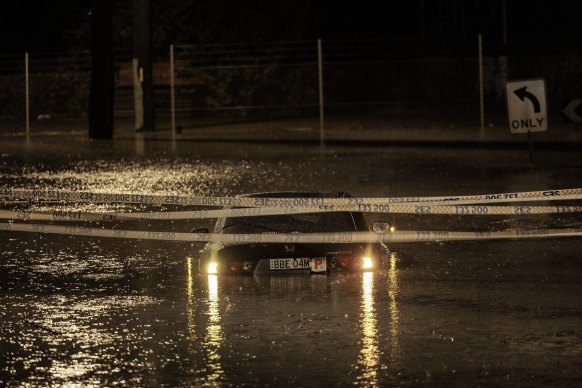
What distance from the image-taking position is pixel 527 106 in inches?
1014

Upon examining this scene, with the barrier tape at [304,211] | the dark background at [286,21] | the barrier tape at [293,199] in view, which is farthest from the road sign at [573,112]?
the dark background at [286,21]

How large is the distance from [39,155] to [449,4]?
1401 inches

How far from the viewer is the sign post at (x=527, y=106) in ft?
83.0

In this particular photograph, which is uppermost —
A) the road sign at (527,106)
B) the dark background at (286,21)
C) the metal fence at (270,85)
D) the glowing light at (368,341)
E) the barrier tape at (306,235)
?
the dark background at (286,21)

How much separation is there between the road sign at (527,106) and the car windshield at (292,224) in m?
11.7

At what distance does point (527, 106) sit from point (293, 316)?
14937 millimetres

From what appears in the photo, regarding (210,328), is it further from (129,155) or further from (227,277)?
(129,155)

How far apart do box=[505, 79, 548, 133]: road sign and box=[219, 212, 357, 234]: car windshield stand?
11.7m

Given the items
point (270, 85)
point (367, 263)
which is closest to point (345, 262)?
point (367, 263)


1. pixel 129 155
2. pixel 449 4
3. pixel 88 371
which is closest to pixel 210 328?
pixel 88 371

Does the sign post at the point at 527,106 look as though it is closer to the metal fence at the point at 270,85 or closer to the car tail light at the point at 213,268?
the car tail light at the point at 213,268

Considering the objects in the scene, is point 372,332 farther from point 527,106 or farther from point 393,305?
point 527,106

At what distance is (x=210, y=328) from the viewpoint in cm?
1112

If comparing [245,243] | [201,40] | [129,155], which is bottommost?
[245,243]
